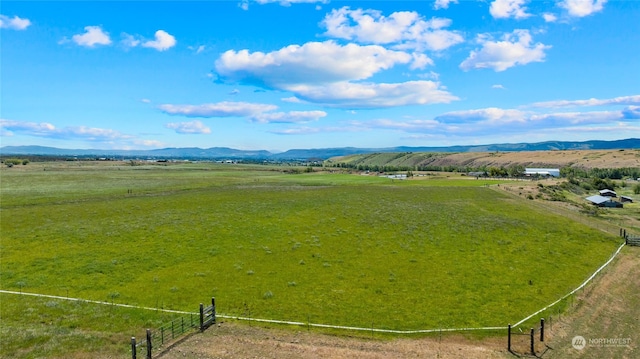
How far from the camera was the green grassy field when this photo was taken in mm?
29875

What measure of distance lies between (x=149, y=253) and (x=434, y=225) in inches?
1593

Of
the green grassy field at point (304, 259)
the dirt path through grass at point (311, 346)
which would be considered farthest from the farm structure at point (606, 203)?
the dirt path through grass at point (311, 346)

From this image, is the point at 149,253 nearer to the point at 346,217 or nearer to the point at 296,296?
the point at 296,296

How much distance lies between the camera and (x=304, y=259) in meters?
41.8

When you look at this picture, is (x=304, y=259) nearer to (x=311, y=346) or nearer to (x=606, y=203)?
(x=311, y=346)

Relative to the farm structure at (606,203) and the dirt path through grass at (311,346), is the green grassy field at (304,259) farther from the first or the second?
the farm structure at (606,203)

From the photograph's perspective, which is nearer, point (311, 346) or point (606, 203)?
point (311, 346)

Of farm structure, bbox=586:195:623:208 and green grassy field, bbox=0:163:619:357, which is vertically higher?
farm structure, bbox=586:195:623:208

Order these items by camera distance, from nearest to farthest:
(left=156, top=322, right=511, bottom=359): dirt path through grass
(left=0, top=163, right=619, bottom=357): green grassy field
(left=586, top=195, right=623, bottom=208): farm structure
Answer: (left=156, top=322, right=511, bottom=359): dirt path through grass < (left=0, top=163, right=619, bottom=357): green grassy field < (left=586, top=195, right=623, bottom=208): farm structure

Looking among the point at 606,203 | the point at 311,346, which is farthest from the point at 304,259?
the point at 606,203

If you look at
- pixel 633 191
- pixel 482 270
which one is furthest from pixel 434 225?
pixel 633 191

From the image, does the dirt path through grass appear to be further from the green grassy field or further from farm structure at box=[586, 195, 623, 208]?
farm structure at box=[586, 195, 623, 208]

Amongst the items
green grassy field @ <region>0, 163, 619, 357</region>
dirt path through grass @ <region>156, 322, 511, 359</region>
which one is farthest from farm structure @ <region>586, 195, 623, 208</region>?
dirt path through grass @ <region>156, 322, 511, 359</region>

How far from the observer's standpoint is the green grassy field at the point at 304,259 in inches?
1176
